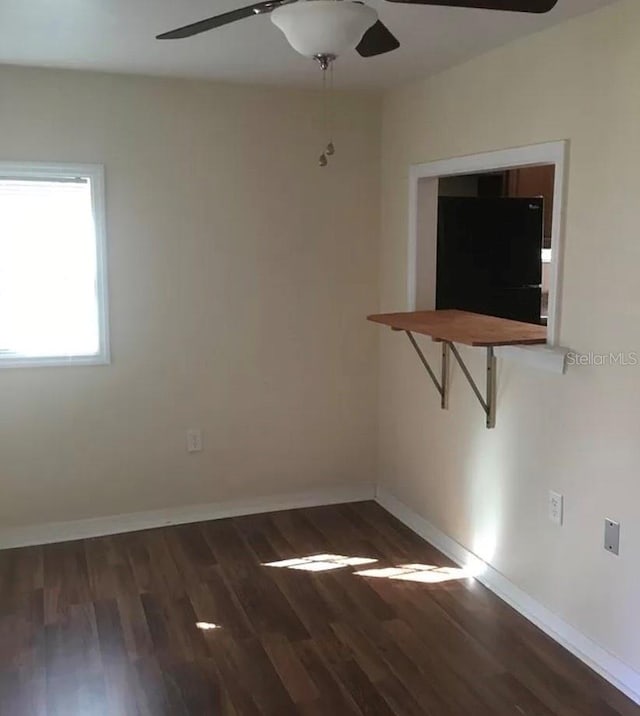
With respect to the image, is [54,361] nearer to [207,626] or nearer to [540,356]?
[207,626]

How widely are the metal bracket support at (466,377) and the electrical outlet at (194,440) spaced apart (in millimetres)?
1205

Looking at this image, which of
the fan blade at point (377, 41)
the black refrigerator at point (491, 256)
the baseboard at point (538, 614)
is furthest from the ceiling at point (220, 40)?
the baseboard at point (538, 614)

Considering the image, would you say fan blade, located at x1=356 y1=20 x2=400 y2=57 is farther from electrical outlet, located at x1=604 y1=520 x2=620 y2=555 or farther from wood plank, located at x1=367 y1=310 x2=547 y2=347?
electrical outlet, located at x1=604 y1=520 x2=620 y2=555

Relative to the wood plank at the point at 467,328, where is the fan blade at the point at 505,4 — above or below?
above

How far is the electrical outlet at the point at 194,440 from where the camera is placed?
3.95 m

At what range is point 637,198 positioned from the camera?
239cm

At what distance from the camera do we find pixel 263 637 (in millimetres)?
2879

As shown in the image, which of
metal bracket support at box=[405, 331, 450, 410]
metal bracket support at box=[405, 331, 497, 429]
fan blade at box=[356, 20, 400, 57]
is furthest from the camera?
metal bracket support at box=[405, 331, 450, 410]

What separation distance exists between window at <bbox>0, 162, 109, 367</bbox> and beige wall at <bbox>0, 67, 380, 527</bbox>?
7 cm

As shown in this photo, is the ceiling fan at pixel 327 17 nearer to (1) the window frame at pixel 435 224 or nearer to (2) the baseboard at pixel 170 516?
(1) the window frame at pixel 435 224

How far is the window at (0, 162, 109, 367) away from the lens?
11.6 feet

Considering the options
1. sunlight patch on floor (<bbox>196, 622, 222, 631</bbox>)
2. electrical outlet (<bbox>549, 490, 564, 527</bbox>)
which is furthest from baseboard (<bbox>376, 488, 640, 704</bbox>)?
sunlight patch on floor (<bbox>196, 622, 222, 631</bbox>)

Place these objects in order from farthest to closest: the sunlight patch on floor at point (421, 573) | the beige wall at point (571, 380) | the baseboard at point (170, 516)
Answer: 1. the baseboard at point (170, 516)
2. the sunlight patch on floor at point (421, 573)
3. the beige wall at point (571, 380)

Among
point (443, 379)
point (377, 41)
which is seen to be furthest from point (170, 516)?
point (377, 41)
